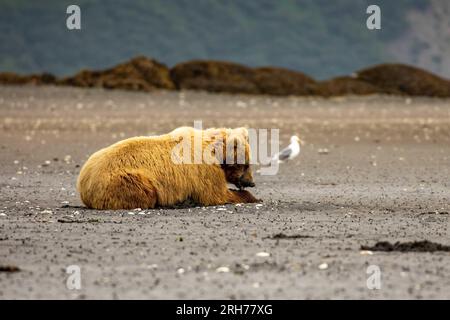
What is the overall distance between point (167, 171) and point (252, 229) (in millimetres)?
2020

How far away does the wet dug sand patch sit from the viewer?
10.1 meters

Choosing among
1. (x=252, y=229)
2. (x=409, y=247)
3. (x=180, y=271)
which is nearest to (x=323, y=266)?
(x=180, y=271)

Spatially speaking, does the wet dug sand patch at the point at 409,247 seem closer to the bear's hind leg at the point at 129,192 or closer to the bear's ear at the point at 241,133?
the bear's ear at the point at 241,133

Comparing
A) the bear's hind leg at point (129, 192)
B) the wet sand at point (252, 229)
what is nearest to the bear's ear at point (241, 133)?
the wet sand at point (252, 229)

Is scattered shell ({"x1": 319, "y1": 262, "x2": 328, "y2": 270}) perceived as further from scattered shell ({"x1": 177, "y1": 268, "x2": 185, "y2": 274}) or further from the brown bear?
the brown bear

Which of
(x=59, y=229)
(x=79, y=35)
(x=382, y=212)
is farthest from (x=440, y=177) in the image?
(x=79, y=35)

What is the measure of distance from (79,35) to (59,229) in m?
63.3

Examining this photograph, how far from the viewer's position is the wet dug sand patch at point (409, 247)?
10.1 metres

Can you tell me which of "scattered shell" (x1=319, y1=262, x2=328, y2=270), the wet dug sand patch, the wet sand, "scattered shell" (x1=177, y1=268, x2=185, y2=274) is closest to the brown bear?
the wet sand

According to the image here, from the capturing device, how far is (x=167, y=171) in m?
13.2

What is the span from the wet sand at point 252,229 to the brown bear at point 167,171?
291 millimetres

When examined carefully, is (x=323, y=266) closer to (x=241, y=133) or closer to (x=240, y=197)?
(x=241, y=133)

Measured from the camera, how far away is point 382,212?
1316cm
